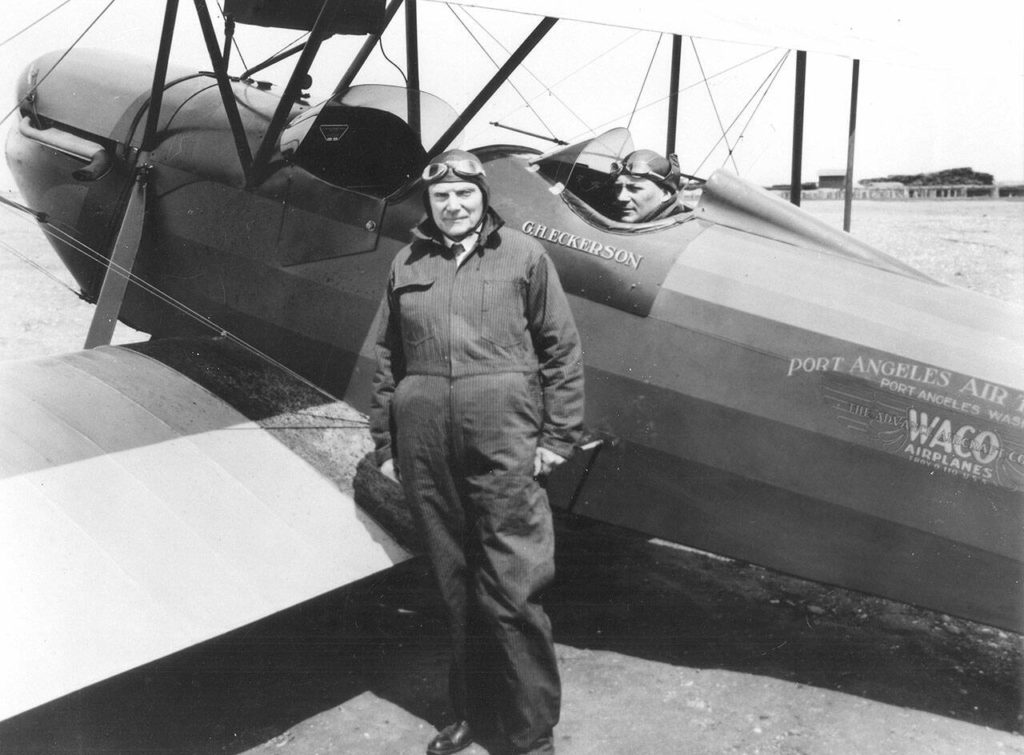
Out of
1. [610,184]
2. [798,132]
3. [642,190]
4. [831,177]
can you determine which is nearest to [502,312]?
[642,190]

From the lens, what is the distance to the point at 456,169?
2.93m

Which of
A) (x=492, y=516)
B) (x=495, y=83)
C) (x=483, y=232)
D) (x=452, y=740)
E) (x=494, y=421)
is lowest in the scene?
(x=452, y=740)

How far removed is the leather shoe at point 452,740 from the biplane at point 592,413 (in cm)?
64

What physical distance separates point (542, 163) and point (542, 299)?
1072 millimetres

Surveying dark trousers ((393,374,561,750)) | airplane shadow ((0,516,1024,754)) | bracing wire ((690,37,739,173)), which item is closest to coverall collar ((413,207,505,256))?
dark trousers ((393,374,561,750))

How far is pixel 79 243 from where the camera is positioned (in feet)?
16.8

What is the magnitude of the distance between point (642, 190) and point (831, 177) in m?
43.6

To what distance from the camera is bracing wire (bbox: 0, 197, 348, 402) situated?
163 inches

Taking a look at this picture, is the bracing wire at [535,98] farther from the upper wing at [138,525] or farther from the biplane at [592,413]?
the upper wing at [138,525]

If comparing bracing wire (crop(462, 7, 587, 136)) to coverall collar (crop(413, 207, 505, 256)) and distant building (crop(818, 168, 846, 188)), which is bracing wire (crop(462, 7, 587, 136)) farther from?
distant building (crop(818, 168, 846, 188))

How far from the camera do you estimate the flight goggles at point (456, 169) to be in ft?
9.61

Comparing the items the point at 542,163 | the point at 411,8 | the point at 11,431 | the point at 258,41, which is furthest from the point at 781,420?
the point at 258,41

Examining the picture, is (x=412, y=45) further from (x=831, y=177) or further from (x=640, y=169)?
(x=831, y=177)

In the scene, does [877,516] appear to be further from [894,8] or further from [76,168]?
[76,168]
